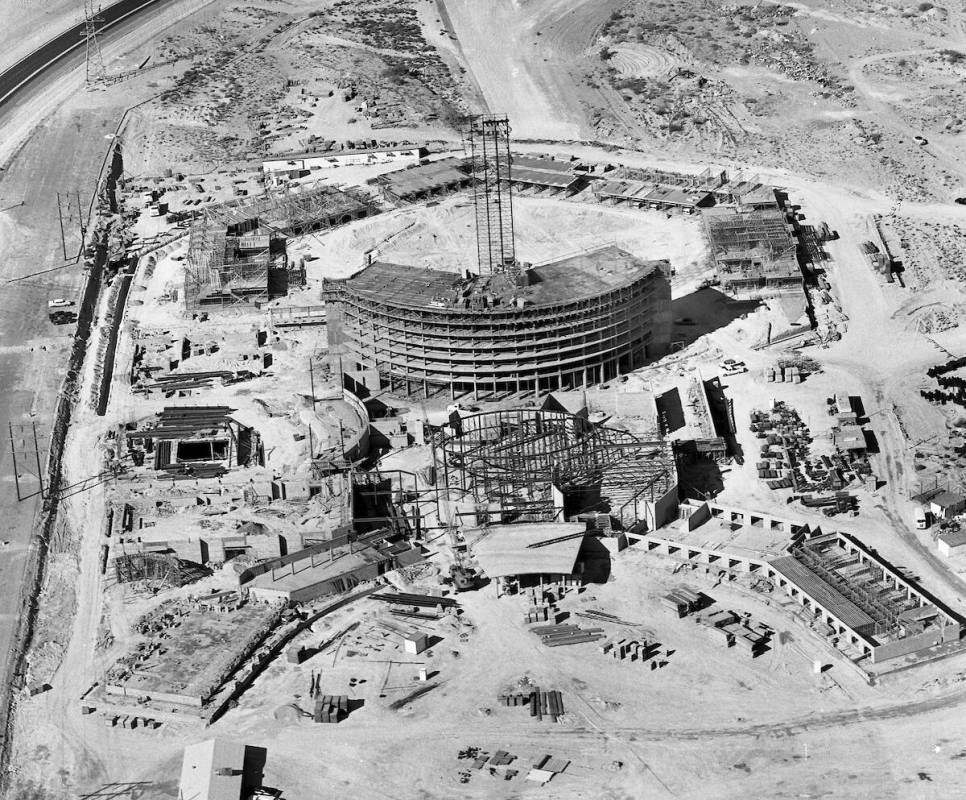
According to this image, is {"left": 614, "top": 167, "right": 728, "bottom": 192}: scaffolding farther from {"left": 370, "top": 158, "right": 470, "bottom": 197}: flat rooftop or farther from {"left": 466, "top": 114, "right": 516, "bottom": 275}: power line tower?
{"left": 370, "top": 158, "right": 470, "bottom": 197}: flat rooftop

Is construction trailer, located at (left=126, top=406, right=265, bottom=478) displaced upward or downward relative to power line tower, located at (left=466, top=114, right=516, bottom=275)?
downward

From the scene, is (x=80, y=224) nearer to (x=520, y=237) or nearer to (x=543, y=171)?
(x=520, y=237)

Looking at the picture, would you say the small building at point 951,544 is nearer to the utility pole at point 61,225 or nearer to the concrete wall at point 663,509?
the concrete wall at point 663,509

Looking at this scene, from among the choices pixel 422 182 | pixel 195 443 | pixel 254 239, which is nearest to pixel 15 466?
pixel 195 443

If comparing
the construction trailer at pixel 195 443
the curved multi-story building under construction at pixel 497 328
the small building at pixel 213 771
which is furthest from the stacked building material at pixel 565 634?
the curved multi-story building under construction at pixel 497 328

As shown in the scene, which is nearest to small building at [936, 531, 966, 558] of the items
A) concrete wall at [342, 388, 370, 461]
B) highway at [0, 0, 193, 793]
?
concrete wall at [342, 388, 370, 461]

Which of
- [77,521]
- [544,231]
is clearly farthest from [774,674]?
[544,231]
